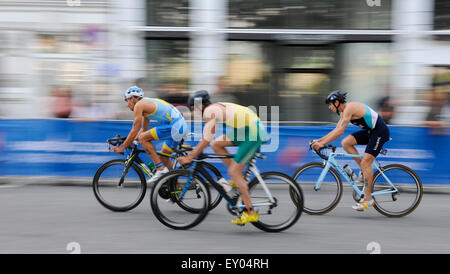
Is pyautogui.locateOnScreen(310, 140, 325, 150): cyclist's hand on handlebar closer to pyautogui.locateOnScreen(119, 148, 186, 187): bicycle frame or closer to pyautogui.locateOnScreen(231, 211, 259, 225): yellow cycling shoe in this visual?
pyautogui.locateOnScreen(231, 211, 259, 225): yellow cycling shoe

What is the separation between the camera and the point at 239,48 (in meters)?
12.4

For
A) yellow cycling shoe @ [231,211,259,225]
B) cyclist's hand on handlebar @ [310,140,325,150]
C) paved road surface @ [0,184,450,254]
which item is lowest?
paved road surface @ [0,184,450,254]

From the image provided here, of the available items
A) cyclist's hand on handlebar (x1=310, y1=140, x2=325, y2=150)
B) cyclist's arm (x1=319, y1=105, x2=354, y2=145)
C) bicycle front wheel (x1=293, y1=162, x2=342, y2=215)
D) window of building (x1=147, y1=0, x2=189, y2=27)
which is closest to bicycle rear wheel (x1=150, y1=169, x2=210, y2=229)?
bicycle front wheel (x1=293, y1=162, x2=342, y2=215)

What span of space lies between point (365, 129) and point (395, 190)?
902mm

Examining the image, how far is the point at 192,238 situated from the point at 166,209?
614 millimetres

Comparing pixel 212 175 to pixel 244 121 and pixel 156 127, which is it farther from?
pixel 156 127

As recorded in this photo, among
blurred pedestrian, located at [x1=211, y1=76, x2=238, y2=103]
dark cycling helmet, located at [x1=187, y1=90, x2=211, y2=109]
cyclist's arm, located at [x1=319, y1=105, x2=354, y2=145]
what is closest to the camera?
dark cycling helmet, located at [x1=187, y1=90, x2=211, y2=109]

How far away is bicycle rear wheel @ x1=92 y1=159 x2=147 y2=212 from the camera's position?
6488 mm

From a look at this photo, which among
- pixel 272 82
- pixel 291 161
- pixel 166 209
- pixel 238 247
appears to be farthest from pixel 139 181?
pixel 272 82

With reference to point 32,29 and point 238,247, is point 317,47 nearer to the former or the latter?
point 32,29

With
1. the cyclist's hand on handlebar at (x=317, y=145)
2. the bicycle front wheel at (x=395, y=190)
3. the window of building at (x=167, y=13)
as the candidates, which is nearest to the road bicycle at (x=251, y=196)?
the cyclist's hand on handlebar at (x=317, y=145)

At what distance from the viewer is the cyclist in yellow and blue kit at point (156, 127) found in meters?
6.52

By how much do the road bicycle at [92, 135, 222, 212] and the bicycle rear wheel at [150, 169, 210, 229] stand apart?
2.13 feet

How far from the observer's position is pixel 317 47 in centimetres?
1228
